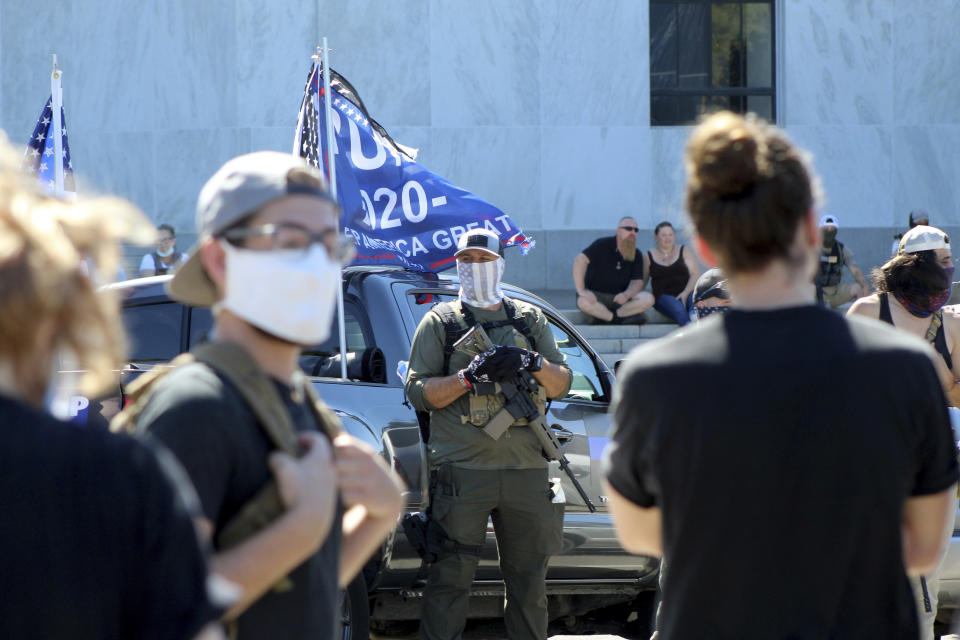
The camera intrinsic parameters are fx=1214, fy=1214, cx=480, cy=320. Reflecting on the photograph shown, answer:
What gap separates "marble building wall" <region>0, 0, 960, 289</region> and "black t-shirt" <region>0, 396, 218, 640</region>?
14182 mm

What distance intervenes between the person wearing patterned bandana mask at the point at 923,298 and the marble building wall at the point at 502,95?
10.8 m

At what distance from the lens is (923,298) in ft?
16.2

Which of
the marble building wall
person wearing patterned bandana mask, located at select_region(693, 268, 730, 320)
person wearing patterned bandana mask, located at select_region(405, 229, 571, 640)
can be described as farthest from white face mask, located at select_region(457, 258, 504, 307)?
the marble building wall

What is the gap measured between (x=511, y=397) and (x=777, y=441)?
11.2 feet

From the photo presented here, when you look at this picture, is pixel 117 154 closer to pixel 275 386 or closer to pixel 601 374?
pixel 601 374

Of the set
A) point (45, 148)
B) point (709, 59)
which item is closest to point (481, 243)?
point (45, 148)

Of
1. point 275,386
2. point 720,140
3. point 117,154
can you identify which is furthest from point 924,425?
point 117,154

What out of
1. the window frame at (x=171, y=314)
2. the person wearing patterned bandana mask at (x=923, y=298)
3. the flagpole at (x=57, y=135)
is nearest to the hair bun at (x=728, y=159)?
the person wearing patterned bandana mask at (x=923, y=298)

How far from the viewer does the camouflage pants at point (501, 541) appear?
18.3 ft

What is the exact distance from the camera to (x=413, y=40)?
15.5 metres

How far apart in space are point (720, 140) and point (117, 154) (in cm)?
1477

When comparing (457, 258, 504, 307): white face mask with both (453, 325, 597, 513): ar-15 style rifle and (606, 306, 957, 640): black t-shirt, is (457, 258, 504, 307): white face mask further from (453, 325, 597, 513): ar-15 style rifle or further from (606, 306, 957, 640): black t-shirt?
(606, 306, 957, 640): black t-shirt

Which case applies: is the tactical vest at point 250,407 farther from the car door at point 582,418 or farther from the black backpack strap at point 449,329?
the car door at point 582,418

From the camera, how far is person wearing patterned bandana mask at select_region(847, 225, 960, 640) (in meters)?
4.93
